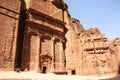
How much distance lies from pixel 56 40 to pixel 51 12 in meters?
4.10

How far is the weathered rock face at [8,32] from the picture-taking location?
1556 centimetres

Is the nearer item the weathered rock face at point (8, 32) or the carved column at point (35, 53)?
the weathered rock face at point (8, 32)

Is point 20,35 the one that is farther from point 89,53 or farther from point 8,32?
point 89,53

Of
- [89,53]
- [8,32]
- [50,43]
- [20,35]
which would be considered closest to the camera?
[8,32]

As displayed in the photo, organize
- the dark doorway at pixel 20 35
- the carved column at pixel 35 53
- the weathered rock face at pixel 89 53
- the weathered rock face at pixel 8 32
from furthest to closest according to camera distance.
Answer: the weathered rock face at pixel 89 53
the carved column at pixel 35 53
the dark doorway at pixel 20 35
the weathered rock face at pixel 8 32

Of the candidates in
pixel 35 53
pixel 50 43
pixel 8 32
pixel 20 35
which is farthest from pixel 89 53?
pixel 8 32

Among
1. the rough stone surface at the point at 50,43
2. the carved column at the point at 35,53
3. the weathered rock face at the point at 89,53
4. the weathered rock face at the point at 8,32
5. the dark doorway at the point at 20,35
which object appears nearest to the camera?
the weathered rock face at the point at 8,32

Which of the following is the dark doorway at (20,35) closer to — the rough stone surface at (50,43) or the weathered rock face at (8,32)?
the rough stone surface at (50,43)

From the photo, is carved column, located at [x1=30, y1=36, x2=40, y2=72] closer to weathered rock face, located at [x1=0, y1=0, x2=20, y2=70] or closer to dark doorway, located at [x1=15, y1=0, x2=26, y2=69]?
dark doorway, located at [x1=15, y1=0, x2=26, y2=69]

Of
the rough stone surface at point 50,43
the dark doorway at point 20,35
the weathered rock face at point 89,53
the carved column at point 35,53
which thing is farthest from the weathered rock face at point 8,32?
the weathered rock face at point 89,53

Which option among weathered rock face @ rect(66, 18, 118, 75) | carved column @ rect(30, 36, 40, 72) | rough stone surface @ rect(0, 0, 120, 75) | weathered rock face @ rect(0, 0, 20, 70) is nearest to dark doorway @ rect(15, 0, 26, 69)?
rough stone surface @ rect(0, 0, 120, 75)

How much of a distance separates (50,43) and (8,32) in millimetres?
7090

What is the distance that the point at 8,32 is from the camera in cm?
1628

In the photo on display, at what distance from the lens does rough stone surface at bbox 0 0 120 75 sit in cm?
1658
